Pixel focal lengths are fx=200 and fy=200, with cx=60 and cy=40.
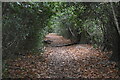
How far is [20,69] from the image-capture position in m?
7.90

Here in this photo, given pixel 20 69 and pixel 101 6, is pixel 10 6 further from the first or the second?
pixel 101 6

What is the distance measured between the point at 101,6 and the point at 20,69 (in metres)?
4.37

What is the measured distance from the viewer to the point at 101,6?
8.79 m

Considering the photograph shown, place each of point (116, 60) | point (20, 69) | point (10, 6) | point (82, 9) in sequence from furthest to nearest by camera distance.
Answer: point (82, 9)
point (116, 60)
point (20, 69)
point (10, 6)

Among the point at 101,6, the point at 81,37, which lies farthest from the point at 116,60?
the point at 81,37

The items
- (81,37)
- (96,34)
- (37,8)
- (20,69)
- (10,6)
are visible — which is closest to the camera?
(10,6)

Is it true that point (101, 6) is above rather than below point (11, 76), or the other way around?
above

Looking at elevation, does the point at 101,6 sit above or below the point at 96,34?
above

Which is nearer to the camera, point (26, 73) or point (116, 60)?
point (26, 73)

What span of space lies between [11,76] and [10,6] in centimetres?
231

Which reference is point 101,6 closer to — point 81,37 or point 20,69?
point 20,69

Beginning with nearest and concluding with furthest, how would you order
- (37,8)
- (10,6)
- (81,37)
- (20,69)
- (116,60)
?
1. (10,6)
2. (20,69)
3. (37,8)
4. (116,60)
5. (81,37)

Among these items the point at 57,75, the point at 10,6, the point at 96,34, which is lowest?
the point at 57,75

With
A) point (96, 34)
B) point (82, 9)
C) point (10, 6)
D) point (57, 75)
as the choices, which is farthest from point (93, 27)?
point (10, 6)
